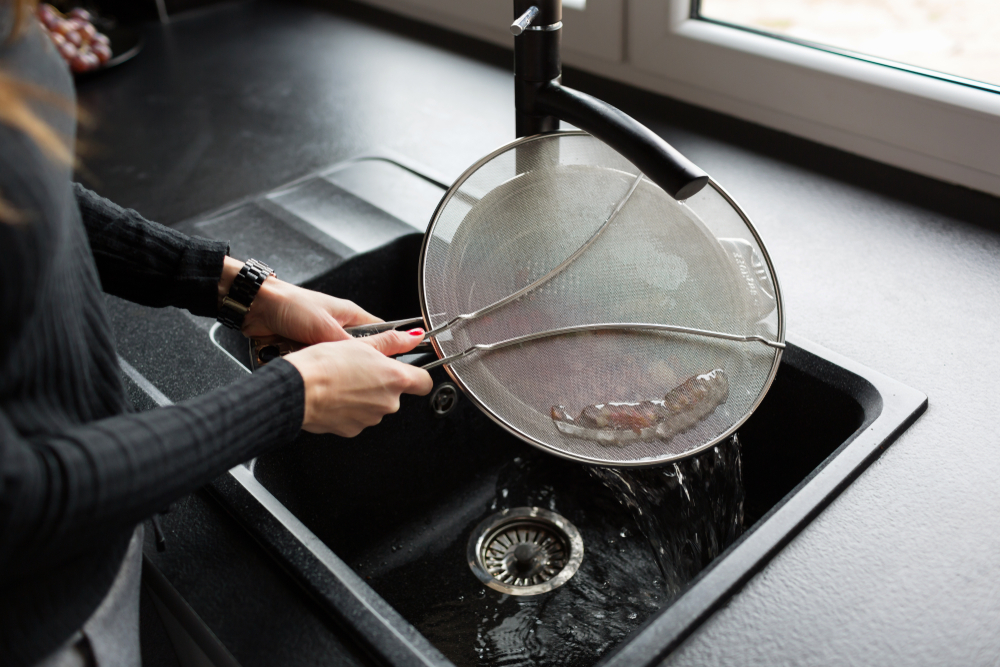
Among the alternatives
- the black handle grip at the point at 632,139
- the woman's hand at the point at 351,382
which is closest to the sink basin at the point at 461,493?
the woman's hand at the point at 351,382

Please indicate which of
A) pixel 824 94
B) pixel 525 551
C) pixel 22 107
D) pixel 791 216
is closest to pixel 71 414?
pixel 22 107

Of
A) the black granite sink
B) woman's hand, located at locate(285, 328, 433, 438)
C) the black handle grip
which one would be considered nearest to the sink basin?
the black granite sink

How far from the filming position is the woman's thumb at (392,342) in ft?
2.44

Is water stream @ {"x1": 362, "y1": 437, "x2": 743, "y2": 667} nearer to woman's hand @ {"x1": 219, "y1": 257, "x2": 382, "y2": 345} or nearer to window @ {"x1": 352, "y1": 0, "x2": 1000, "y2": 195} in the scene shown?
woman's hand @ {"x1": 219, "y1": 257, "x2": 382, "y2": 345}

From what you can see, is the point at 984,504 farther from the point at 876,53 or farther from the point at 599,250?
the point at 876,53

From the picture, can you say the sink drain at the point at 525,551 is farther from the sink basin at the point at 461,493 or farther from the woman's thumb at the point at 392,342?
the woman's thumb at the point at 392,342

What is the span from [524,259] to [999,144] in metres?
0.65

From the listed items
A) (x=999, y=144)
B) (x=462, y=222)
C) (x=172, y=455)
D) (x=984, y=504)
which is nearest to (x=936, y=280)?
(x=999, y=144)

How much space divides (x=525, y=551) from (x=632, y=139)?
1.77ft

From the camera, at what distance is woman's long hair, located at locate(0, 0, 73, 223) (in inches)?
15.7

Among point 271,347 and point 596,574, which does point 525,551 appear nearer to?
point 596,574

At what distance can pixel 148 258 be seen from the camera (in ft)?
2.54

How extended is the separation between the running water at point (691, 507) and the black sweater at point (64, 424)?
16.8 inches

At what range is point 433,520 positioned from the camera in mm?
1029
